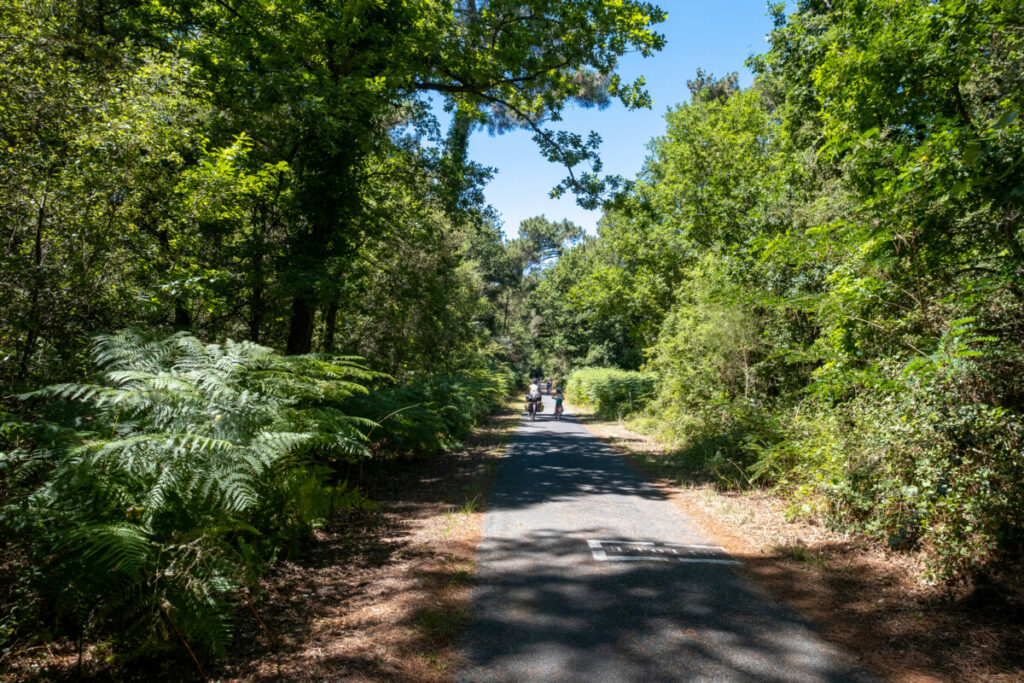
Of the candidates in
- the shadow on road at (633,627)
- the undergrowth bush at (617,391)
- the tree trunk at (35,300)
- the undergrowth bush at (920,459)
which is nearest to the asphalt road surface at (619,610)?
the shadow on road at (633,627)

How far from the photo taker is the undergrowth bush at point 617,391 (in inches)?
843

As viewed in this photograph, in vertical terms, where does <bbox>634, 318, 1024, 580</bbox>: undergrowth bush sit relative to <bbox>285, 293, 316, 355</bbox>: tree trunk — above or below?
below

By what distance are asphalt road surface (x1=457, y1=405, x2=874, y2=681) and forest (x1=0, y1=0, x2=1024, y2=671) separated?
1785 millimetres

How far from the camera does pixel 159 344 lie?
4.58m

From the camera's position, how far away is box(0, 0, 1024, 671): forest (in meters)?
3.13

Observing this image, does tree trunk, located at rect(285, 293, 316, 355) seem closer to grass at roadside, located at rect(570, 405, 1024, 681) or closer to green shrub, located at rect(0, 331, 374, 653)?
green shrub, located at rect(0, 331, 374, 653)

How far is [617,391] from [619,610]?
66.0ft

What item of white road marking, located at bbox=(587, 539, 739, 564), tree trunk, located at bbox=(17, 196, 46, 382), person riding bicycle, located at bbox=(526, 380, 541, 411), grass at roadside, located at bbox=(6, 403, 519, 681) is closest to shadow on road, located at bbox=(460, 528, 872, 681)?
white road marking, located at bbox=(587, 539, 739, 564)

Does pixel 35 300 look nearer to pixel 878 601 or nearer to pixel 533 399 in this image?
pixel 878 601

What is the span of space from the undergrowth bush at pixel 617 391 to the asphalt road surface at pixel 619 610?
43.7ft

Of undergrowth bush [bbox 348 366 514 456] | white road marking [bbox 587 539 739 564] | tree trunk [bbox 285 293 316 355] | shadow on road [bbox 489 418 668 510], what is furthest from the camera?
tree trunk [bbox 285 293 316 355]

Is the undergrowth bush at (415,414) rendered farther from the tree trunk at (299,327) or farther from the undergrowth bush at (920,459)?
the undergrowth bush at (920,459)

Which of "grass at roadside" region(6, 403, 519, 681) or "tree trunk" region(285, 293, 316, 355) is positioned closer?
"grass at roadside" region(6, 403, 519, 681)

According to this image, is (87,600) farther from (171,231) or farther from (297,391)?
(171,231)
